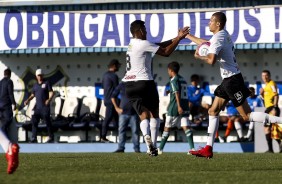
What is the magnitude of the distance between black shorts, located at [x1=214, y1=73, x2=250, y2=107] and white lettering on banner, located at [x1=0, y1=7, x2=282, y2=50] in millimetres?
12643

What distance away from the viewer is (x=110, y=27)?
97.7ft

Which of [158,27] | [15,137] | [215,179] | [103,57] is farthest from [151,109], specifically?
[103,57]

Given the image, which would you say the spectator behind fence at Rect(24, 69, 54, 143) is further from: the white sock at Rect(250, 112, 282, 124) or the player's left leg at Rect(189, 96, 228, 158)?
the white sock at Rect(250, 112, 282, 124)

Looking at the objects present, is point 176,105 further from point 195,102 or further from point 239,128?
point 195,102

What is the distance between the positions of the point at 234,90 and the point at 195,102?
42.7 feet

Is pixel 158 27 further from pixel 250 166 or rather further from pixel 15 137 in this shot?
pixel 250 166

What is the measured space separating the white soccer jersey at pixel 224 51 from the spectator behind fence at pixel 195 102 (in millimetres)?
12790

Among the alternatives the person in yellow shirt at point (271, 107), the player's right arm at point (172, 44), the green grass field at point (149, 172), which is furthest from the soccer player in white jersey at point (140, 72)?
the person in yellow shirt at point (271, 107)

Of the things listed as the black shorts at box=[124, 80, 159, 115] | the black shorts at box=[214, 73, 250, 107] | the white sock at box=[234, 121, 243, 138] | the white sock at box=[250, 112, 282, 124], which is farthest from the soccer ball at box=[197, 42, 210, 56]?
the white sock at box=[234, 121, 243, 138]

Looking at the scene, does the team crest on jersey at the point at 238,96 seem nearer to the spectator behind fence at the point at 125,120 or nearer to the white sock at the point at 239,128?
the spectator behind fence at the point at 125,120

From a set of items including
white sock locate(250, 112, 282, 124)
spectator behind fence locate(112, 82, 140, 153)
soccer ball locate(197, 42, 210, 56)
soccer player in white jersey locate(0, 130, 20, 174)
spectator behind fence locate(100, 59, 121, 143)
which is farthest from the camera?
spectator behind fence locate(100, 59, 121, 143)

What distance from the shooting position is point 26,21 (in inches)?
1196

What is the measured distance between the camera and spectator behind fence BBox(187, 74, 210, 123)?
28688mm

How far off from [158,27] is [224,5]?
76.0 inches
